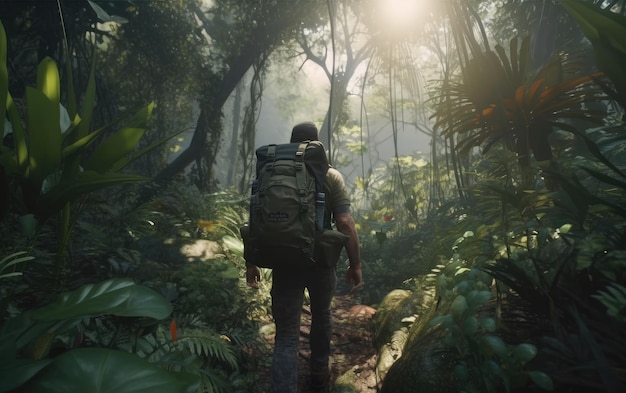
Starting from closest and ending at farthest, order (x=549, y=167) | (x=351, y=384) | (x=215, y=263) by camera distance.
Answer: (x=549, y=167) → (x=351, y=384) → (x=215, y=263)

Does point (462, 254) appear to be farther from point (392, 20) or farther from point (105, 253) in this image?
point (105, 253)

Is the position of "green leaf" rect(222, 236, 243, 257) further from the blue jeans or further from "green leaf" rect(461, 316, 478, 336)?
"green leaf" rect(461, 316, 478, 336)

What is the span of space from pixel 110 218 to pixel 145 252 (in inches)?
59.6

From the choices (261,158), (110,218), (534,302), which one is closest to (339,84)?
(110,218)

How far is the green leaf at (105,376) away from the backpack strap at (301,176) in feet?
3.77

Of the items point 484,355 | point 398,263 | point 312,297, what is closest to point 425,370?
point 484,355

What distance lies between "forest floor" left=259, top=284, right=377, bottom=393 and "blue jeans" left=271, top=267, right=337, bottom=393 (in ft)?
1.43

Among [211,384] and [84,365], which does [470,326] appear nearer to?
[84,365]

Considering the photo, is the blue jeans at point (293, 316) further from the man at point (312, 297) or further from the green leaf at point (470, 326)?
the green leaf at point (470, 326)

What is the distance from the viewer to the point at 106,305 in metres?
1.28

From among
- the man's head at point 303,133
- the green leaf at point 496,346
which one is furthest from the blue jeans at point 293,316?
the green leaf at point 496,346

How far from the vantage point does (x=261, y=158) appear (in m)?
2.42

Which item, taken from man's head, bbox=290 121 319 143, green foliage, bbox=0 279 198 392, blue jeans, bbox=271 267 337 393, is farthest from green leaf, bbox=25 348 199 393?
man's head, bbox=290 121 319 143

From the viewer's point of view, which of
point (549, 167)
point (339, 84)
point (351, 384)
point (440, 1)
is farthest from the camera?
point (339, 84)
